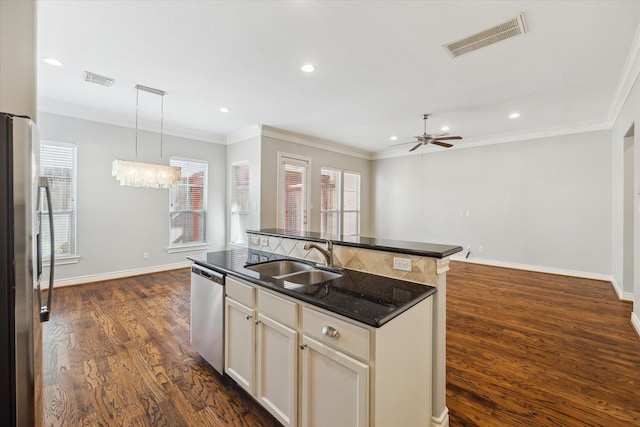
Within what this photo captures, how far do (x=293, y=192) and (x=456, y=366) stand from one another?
4.41 meters

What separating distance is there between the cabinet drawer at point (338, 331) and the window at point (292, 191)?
4203 millimetres

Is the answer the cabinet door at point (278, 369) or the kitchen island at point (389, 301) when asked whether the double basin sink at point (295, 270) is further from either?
the cabinet door at point (278, 369)

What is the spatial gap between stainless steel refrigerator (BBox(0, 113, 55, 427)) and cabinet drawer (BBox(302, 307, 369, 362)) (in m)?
1.13

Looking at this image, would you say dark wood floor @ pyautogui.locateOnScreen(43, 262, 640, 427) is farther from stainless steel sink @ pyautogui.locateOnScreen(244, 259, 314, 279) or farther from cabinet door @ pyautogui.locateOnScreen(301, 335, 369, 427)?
stainless steel sink @ pyautogui.locateOnScreen(244, 259, 314, 279)

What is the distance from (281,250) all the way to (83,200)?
391 cm

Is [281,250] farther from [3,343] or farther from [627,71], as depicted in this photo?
[627,71]

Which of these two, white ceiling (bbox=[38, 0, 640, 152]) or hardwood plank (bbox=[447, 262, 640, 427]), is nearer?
hardwood plank (bbox=[447, 262, 640, 427])

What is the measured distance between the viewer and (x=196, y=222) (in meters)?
5.83

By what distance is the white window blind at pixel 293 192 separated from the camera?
5664mm

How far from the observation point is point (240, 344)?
1.90m

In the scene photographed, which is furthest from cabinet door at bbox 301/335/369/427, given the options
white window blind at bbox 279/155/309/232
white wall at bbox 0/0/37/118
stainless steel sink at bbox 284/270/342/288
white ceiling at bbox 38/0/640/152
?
white window blind at bbox 279/155/309/232

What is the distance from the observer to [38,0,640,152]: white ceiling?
7.20 ft

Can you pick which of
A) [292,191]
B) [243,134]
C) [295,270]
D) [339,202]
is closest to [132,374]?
[295,270]

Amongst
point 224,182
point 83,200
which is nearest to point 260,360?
point 83,200
